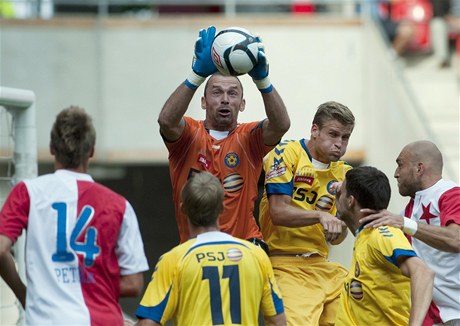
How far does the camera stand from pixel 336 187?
21.9ft

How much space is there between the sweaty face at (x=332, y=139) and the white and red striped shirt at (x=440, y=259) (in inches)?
23.4

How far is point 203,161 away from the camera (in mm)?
6668

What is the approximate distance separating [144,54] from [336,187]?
781 cm

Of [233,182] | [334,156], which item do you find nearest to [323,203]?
[334,156]

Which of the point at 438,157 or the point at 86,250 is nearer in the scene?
the point at 86,250

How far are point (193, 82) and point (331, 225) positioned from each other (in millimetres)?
1227

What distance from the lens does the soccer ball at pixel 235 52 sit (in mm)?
6133

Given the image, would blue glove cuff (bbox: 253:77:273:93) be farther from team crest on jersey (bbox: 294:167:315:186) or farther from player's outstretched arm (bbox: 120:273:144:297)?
player's outstretched arm (bbox: 120:273:144:297)

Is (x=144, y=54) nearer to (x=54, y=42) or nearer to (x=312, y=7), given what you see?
(x=54, y=42)

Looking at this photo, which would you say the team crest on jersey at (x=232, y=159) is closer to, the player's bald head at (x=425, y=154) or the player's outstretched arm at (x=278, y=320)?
the player's bald head at (x=425, y=154)

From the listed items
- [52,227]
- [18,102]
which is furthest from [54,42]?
[52,227]

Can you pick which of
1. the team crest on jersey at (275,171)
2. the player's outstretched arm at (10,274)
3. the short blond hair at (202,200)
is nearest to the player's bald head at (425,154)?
the team crest on jersey at (275,171)

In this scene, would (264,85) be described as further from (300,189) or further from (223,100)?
(300,189)

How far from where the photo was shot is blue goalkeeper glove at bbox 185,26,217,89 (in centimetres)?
630
